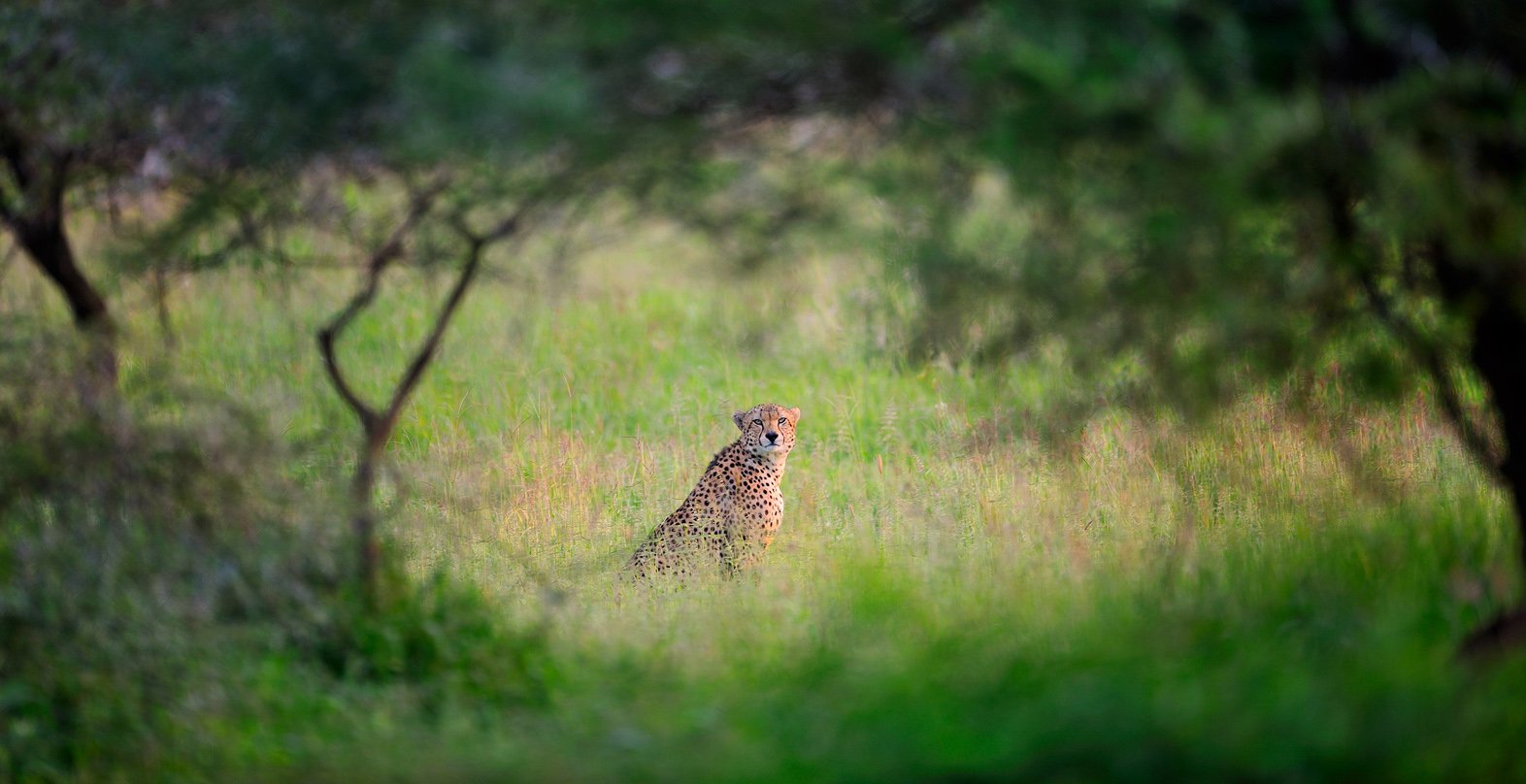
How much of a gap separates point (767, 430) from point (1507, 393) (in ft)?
13.3

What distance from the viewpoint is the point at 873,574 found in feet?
22.6

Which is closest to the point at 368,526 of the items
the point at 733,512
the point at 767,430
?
the point at 733,512

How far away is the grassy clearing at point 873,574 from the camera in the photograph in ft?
13.6

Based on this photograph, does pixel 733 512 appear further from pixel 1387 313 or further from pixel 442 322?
pixel 1387 313

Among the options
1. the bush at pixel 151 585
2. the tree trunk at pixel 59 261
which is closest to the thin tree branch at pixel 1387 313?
the bush at pixel 151 585

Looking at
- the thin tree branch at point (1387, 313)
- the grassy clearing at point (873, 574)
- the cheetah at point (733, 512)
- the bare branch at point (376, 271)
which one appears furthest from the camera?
the cheetah at point (733, 512)

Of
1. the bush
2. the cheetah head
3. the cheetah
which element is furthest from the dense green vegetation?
the cheetah head

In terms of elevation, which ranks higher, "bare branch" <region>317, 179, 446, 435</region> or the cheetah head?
"bare branch" <region>317, 179, 446, 435</region>

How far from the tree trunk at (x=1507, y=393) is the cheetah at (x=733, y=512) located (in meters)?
3.82

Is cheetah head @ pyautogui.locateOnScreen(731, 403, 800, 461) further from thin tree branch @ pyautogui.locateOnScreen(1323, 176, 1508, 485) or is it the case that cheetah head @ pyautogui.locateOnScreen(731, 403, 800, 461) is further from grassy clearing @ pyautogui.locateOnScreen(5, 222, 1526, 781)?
thin tree branch @ pyautogui.locateOnScreen(1323, 176, 1508, 485)

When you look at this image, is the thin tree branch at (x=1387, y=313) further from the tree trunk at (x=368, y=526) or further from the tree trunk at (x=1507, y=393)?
the tree trunk at (x=368, y=526)

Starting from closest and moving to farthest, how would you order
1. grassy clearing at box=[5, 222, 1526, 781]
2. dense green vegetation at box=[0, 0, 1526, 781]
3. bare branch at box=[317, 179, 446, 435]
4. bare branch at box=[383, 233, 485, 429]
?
grassy clearing at box=[5, 222, 1526, 781] < dense green vegetation at box=[0, 0, 1526, 781] < bare branch at box=[317, 179, 446, 435] < bare branch at box=[383, 233, 485, 429]

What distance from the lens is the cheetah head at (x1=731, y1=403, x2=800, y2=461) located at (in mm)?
8391

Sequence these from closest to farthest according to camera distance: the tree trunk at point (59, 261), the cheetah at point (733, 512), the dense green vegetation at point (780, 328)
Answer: the dense green vegetation at point (780, 328) < the tree trunk at point (59, 261) < the cheetah at point (733, 512)
